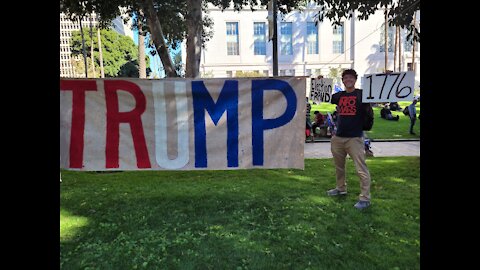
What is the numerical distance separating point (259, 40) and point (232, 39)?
4536mm

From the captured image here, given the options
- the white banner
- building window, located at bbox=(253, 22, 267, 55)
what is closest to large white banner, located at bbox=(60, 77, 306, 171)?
the white banner

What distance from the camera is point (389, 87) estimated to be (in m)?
4.83

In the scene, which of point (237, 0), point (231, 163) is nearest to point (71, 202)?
point (231, 163)

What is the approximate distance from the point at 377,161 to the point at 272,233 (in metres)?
5.68

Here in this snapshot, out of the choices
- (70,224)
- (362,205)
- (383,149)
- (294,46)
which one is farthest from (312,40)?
(70,224)

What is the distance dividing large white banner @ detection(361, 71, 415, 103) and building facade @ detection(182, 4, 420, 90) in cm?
5656

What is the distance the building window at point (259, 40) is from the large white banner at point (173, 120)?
59.1m

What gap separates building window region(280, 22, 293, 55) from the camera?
6116cm

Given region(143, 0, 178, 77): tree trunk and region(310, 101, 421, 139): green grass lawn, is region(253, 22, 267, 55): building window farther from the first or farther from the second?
region(143, 0, 178, 77): tree trunk

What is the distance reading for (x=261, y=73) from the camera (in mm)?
62375

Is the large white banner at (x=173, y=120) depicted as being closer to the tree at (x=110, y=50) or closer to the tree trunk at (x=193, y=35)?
the tree trunk at (x=193, y=35)

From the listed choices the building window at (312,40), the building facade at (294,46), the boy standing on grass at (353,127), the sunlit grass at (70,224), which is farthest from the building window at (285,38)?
the sunlit grass at (70,224)

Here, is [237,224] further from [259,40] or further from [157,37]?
[259,40]
